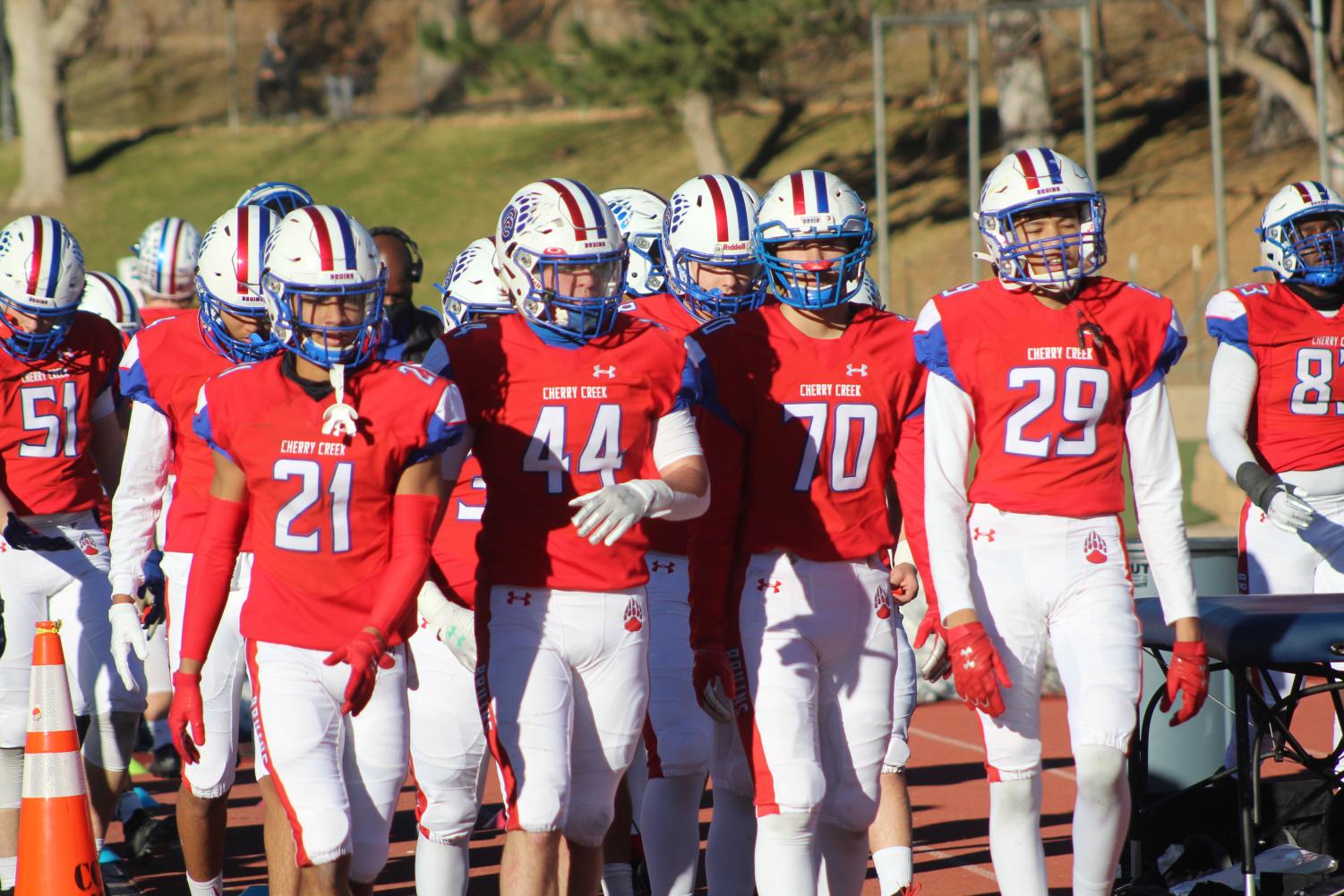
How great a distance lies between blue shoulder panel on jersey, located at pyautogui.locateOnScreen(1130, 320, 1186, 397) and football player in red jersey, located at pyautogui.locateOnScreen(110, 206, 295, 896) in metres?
2.67

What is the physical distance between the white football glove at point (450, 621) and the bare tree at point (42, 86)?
1129 inches

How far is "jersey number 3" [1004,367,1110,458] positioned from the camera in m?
4.60

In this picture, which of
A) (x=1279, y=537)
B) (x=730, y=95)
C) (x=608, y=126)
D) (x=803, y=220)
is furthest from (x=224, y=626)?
(x=608, y=126)

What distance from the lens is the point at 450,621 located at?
4.72 metres

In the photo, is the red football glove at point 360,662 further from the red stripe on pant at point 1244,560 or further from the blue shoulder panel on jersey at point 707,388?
the red stripe on pant at point 1244,560

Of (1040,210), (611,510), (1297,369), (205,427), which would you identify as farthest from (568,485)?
(1297,369)

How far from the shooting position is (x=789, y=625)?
455 centimetres

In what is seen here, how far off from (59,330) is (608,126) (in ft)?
93.9

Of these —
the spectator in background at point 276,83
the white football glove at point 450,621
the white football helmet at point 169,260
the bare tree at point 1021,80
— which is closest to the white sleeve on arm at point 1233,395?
the white football glove at point 450,621

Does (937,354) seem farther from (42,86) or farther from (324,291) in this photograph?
(42,86)

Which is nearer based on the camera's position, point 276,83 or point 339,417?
point 339,417

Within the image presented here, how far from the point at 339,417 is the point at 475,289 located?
70.6 inches

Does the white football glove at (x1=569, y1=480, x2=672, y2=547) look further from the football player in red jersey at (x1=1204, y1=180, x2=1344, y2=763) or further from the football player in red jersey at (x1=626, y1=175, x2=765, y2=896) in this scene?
the football player in red jersey at (x1=1204, y1=180, x2=1344, y2=763)

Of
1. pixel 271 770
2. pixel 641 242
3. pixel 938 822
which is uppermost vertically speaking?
pixel 641 242
